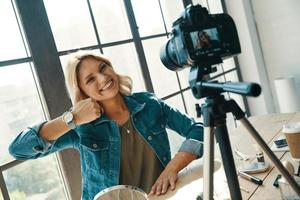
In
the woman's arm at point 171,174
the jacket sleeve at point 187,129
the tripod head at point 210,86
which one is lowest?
the woman's arm at point 171,174

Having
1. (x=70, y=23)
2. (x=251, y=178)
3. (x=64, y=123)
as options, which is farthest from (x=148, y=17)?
(x=251, y=178)

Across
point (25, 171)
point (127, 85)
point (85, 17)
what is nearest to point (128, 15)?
point (85, 17)

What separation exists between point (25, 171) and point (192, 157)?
76cm

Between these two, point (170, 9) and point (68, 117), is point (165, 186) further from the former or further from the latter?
point (170, 9)

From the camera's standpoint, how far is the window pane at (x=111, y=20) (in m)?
1.94

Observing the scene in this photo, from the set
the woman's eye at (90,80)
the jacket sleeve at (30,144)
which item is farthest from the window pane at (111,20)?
the jacket sleeve at (30,144)

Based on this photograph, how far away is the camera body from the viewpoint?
0.78m

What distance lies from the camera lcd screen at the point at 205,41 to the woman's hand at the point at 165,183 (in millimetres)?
503

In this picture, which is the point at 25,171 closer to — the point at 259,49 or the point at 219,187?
the point at 219,187

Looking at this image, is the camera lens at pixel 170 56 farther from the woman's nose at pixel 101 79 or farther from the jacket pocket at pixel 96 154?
the jacket pocket at pixel 96 154

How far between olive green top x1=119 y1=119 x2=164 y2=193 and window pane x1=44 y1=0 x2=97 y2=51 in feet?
2.04

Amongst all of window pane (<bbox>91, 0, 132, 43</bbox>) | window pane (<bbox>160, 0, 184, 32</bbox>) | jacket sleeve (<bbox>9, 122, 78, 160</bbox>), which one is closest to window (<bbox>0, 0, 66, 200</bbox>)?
jacket sleeve (<bbox>9, 122, 78, 160</bbox>)

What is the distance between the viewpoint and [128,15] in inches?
83.2

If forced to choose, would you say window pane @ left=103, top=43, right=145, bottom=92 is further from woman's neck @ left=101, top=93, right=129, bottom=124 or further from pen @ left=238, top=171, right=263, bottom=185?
pen @ left=238, top=171, right=263, bottom=185
